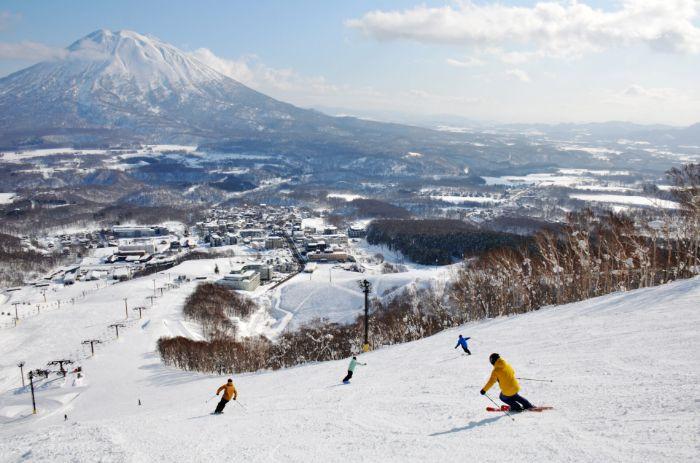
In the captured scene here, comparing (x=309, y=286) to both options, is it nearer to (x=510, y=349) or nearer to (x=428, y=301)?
(x=428, y=301)

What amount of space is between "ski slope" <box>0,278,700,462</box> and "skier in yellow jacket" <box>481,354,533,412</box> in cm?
25

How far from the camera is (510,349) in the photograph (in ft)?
41.9

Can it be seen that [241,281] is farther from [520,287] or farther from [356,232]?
[356,232]

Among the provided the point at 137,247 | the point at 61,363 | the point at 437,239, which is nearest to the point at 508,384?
the point at 61,363

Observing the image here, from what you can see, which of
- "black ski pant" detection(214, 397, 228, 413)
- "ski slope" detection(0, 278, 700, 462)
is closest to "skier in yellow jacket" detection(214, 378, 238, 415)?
"black ski pant" detection(214, 397, 228, 413)

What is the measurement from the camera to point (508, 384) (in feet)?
25.0

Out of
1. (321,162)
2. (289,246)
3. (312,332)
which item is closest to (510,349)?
(312,332)

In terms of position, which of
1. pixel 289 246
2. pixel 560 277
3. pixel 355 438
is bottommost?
pixel 289 246

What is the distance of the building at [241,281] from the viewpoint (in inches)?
2232

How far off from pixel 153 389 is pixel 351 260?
49281 mm

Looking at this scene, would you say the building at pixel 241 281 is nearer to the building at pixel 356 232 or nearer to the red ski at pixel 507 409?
the building at pixel 356 232

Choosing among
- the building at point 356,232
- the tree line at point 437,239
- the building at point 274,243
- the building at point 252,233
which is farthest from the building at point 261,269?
the building at point 356,232

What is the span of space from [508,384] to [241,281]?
170ft

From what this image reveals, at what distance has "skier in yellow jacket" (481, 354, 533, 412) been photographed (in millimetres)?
7614
